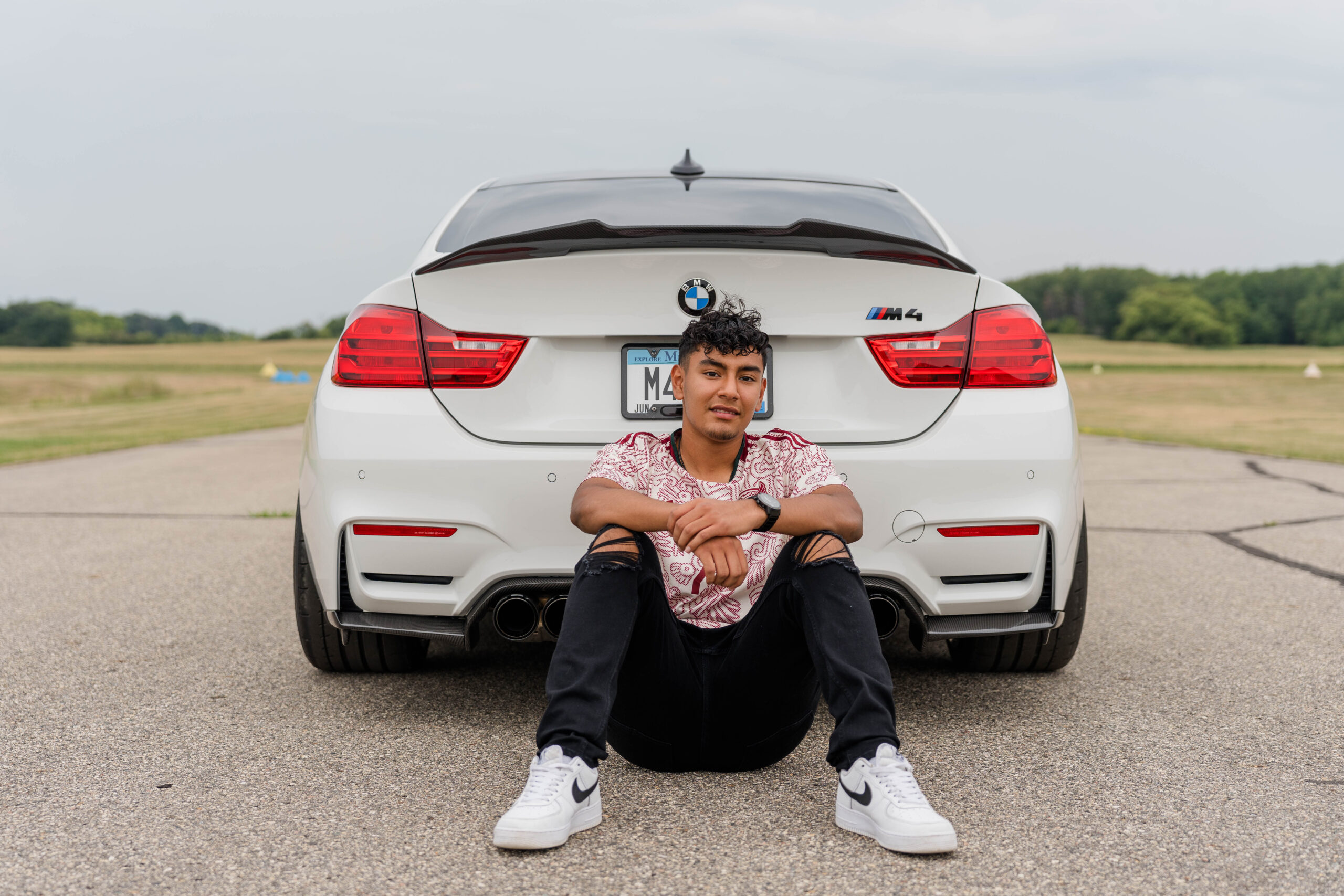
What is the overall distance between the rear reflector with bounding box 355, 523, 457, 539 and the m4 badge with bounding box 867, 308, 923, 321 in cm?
121

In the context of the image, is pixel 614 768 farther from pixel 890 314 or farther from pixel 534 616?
pixel 890 314

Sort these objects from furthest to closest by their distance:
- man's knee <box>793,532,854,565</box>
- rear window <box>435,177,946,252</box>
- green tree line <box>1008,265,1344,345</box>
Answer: green tree line <box>1008,265,1344,345</box> → rear window <box>435,177,946,252</box> → man's knee <box>793,532,854,565</box>

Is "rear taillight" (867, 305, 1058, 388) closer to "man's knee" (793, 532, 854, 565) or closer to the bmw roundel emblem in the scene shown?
the bmw roundel emblem

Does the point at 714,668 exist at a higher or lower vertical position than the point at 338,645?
higher

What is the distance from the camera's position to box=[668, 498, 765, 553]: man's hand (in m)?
2.49

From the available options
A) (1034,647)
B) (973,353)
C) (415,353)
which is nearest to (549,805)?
(415,353)

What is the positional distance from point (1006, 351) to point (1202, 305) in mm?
90191

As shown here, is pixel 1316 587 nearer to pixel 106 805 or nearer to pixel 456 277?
pixel 456 277

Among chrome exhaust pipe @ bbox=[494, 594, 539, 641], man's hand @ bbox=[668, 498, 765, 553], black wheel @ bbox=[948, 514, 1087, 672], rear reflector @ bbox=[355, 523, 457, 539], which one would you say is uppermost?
man's hand @ bbox=[668, 498, 765, 553]

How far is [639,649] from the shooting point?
2.53 m

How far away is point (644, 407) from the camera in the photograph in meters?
2.94

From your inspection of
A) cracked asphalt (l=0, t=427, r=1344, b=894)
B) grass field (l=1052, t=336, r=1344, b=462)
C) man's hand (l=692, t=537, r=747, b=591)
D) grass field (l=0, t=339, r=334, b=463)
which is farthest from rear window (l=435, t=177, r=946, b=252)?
grass field (l=0, t=339, r=334, b=463)

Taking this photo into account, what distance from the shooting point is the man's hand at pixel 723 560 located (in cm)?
250

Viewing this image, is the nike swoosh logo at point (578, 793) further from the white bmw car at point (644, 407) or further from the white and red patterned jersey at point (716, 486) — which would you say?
the white bmw car at point (644, 407)
